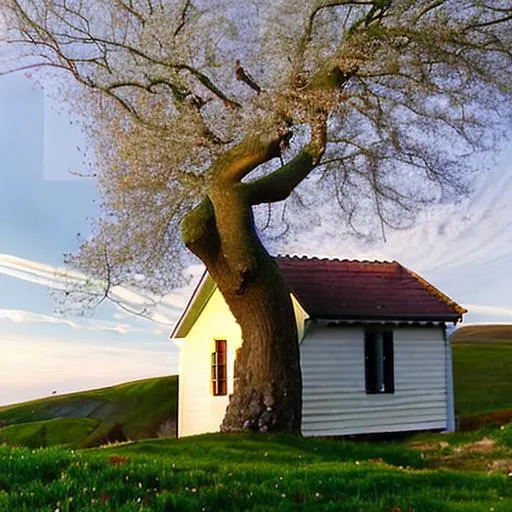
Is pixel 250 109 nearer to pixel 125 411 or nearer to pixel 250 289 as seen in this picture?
pixel 250 289

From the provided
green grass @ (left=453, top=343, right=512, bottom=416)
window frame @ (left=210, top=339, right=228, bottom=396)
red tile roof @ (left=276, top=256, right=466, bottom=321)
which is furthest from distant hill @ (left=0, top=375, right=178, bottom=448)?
green grass @ (left=453, top=343, right=512, bottom=416)

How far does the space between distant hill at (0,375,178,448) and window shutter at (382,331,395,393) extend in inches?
314

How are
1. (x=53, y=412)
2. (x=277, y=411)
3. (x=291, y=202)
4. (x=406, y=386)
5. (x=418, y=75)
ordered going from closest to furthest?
(x=277, y=411) < (x=418, y=75) < (x=291, y=202) < (x=406, y=386) < (x=53, y=412)

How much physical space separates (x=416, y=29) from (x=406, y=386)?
988 cm

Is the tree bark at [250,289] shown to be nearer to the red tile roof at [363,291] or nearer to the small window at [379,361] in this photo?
the red tile roof at [363,291]

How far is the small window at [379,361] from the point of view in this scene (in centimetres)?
1961

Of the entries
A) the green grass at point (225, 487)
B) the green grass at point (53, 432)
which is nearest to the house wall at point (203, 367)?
the green grass at point (53, 432)

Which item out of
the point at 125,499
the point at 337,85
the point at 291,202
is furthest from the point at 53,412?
the point at 125,499

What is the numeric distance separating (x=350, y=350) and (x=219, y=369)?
404 centimetres

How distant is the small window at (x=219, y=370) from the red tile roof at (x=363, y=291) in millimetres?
3012

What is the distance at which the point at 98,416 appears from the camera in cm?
2348

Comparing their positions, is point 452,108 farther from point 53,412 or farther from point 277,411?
point 53,412

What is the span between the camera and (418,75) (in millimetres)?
15102

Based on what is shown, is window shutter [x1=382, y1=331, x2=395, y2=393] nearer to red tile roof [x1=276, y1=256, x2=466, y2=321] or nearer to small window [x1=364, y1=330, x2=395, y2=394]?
small window [x1=364, y1=330, x2=395, y2=394]
